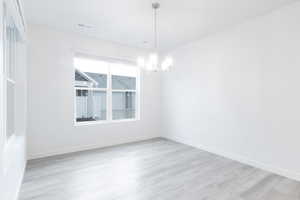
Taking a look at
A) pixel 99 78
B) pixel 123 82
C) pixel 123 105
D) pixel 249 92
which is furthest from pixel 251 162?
pixel 99 78

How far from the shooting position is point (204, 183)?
8.29ft

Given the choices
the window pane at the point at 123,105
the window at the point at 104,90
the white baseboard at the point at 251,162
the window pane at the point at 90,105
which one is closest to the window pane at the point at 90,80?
the window at the point at 104,90

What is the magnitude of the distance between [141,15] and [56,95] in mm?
2596

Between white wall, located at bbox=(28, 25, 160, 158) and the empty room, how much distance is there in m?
0.02

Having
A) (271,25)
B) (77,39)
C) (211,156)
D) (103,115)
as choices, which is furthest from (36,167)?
(271,25)

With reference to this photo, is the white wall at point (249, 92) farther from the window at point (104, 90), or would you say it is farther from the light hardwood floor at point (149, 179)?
the window at point (104, 90)

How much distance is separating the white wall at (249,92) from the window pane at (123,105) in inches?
63.6

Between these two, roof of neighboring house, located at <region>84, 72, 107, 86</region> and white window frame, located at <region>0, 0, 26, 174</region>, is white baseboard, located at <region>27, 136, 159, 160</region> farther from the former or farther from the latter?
roof of neighboring house, located at <region>84, 72, 107, 86</region>

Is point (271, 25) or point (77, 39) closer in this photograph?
point (271, 25)

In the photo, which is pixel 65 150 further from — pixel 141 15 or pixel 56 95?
pixel 141 15

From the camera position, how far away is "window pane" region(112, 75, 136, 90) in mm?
4794

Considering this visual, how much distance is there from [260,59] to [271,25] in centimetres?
60

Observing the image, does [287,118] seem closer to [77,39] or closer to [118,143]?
[118,143]

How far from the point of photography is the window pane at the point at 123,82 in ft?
15.7
